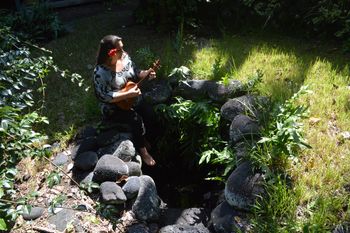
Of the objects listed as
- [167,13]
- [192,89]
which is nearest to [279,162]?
[192,89]

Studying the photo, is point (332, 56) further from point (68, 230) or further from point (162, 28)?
point (68, 230)

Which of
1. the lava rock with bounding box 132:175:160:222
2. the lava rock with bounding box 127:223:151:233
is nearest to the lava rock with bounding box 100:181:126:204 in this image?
the lava rock with bounding box 132:175:160:222

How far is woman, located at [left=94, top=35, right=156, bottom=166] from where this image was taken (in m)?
4.53

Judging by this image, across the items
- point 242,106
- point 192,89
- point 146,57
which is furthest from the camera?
point 146,57

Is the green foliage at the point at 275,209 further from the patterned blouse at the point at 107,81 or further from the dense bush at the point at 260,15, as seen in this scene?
the dense bush at the point at 260,15

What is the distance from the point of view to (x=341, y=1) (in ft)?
20.2

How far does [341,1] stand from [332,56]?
2.99 ft

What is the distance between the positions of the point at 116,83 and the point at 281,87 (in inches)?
76.3

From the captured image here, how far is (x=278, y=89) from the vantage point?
4918 mm

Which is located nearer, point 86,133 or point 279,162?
point 279,162

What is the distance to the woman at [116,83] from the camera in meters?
4.53

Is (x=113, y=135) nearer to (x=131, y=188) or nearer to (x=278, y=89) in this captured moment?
(x=131, y=188)

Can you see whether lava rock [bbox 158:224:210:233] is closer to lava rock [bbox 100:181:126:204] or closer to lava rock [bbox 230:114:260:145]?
lava rock [bbox 100:181:126:204]

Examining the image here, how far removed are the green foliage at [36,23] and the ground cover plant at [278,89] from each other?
0.31 metres
